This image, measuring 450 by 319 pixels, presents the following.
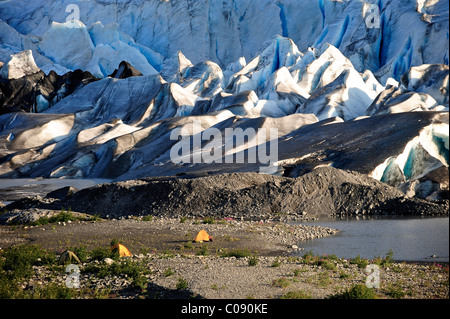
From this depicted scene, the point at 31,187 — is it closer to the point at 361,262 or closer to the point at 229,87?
the point at 229,87

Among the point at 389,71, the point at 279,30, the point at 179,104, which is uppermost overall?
the point at 279,30

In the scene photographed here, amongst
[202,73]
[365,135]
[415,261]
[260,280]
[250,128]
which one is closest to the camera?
[260,280]

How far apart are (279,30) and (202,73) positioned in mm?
19039

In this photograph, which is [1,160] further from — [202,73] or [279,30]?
[279,30]

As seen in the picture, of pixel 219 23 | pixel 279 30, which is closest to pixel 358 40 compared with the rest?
pixel 279 30

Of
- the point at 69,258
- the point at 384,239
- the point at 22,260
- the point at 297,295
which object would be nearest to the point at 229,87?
the point at 384,239

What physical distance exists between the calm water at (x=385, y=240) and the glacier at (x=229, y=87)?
3.46 meters

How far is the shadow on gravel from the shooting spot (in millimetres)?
8571

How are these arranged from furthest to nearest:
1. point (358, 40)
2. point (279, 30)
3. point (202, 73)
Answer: point (279, 30), point (202, 73), point (358, 40)

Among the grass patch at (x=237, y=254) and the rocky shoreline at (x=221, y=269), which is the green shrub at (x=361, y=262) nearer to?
the rocky shoreline at (x=221, y=269)

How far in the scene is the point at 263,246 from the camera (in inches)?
578

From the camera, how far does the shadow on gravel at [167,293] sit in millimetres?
8571

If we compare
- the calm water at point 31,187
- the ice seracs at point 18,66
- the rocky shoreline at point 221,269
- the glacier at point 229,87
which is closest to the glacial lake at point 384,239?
the rocky shoreline at point 221,269

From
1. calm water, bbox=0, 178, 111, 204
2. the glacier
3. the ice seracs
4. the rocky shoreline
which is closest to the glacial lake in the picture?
the rocky shoreline
